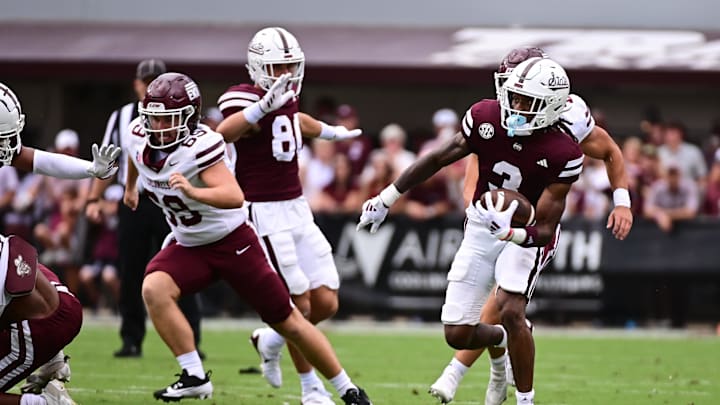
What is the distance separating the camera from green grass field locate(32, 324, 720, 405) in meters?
7.45

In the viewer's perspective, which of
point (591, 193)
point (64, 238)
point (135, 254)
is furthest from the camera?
point (64, 238)

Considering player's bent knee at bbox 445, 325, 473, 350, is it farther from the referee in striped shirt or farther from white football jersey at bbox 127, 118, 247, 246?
the referee in striped shirt

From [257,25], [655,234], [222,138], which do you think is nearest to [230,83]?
[257,25]

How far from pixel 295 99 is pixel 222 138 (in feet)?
3.59

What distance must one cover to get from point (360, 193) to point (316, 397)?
20.8 ft

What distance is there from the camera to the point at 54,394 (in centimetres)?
614

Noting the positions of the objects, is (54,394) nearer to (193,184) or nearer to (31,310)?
(31,310)

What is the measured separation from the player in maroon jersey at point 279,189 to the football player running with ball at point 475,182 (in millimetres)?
958

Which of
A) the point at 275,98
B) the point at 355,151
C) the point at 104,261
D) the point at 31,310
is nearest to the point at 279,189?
the point at 275,98

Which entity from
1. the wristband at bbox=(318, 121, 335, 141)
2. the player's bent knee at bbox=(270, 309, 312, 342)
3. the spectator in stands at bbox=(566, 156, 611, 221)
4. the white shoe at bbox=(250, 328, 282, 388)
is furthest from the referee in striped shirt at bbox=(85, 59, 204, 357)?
the spectator in stands at bbox=(566, 156, 611, 221)

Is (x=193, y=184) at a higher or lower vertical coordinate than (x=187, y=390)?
higher

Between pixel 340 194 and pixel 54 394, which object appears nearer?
pixel 54 394

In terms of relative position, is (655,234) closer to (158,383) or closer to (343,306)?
(343,306)

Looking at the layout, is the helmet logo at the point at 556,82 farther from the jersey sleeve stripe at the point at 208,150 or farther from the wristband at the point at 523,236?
the jersey sleeve stripe at the point at 208,150
